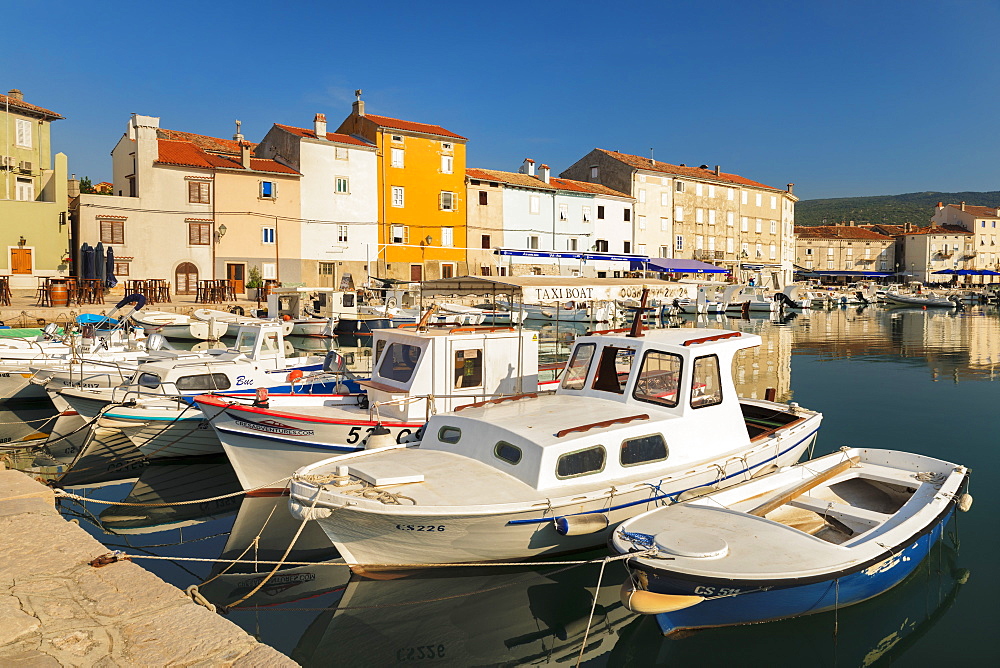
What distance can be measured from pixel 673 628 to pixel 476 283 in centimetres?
791

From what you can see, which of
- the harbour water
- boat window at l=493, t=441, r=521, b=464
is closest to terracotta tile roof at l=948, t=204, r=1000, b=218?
the harbour water

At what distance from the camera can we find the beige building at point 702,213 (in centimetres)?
6775

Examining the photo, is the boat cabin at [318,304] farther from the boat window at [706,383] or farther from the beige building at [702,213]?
the beige building at [702,213]

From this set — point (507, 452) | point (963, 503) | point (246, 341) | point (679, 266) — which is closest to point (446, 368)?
point (507, 452)

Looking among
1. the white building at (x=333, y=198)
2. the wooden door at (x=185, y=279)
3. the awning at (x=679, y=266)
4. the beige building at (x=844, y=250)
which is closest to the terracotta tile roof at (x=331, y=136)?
the white building at (x=333, y=198)

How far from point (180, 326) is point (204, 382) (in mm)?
20924

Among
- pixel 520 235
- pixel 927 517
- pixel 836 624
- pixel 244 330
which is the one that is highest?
pixel 520 235

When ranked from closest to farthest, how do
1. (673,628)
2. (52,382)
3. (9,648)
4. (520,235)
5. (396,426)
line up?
(9,648), (673,628), (396,426), (52,382), (520,235)

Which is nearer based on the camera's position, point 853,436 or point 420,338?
point 420,338

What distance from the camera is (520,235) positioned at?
2314 inches

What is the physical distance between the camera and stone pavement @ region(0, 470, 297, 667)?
5.20m

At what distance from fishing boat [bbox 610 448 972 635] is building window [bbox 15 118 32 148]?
4605 cm

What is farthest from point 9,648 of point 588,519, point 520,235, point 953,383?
point 520,235

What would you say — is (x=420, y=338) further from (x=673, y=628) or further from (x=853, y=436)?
(x=853, y=436)
